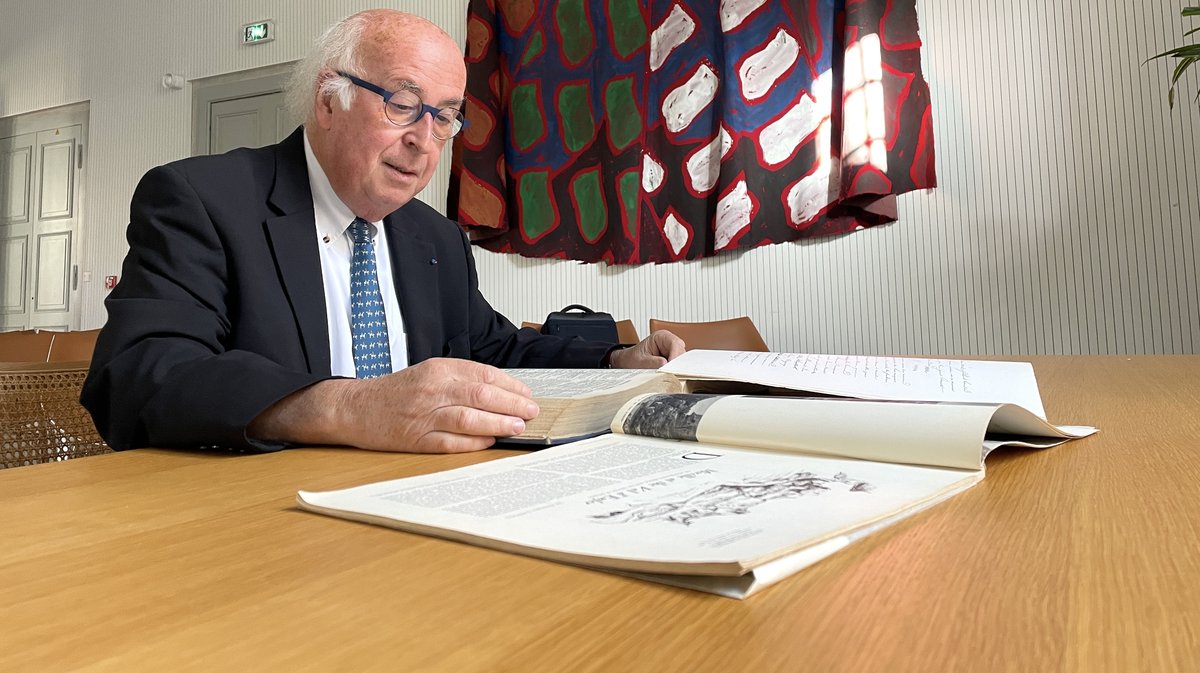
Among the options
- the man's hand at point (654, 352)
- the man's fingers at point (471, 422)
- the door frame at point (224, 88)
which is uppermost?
the door frame at point (224, 88)

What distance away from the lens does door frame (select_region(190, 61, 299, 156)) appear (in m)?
Answer: 4.73

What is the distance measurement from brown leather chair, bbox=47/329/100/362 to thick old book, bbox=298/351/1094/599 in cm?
278

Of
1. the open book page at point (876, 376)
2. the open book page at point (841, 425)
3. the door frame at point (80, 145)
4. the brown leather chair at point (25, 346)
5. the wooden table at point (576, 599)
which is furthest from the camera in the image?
the door frame at point (80, 145)

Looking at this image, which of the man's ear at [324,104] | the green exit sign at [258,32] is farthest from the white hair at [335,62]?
the green exit sign at [258,32]

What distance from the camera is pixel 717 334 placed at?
118 inches

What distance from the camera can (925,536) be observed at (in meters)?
0.36

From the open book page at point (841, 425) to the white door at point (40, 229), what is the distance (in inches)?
222

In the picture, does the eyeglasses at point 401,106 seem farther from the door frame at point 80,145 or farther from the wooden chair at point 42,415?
the door frame at point 80,145

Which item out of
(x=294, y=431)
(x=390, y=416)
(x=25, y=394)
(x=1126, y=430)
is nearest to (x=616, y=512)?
(x=390, y=416)

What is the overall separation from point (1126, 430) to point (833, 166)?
273 centimetres

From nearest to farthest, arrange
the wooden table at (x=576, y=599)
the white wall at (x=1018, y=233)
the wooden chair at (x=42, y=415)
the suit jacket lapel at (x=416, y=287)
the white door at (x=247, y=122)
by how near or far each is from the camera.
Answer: the wooden table at (x=576, y=599) → the wooden chair at (x=42, y=415) → the suit jacket lapel at (x=416, y=287) → the white wall at (x=1018, y=233) → the white door at (x=247, y=122)

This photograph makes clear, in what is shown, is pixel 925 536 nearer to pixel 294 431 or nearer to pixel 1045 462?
pixel 1045 462

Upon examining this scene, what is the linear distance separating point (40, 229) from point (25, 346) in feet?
10.7

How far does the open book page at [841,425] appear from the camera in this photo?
522mm
